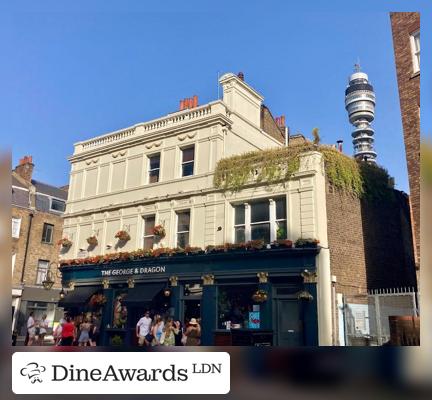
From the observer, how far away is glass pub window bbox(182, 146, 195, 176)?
38.1ft

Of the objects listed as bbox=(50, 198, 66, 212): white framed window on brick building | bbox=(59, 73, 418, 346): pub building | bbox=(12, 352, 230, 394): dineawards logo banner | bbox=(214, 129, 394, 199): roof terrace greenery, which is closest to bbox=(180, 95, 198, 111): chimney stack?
bbox=(59, 73, 418, 346): pub building

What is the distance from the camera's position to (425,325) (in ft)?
19.1

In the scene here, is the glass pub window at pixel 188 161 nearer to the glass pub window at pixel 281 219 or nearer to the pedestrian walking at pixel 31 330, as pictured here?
the glass pub window at pixel 281 219

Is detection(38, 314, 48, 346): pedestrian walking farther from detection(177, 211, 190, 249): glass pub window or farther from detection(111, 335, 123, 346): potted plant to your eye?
detection(177, 211, 190, 249): glass pub window

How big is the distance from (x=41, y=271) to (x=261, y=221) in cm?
535

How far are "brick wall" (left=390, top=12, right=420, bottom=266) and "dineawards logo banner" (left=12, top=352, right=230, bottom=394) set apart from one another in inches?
199

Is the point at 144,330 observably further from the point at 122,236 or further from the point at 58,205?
the point at 58,205

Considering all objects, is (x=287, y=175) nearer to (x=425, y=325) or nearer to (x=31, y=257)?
(x=425, y=325)

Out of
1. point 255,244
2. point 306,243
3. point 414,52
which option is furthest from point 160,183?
point 414,52

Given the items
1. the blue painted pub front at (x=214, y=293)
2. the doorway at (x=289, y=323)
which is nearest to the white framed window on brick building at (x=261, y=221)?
the blue painted pub front at (x=214, y=293)

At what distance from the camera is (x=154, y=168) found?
1191 centimetres

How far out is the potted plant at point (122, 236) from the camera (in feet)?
36.8

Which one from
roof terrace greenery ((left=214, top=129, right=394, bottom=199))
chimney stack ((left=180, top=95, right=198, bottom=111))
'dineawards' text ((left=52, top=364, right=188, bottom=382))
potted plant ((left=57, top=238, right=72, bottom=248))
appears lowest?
'dineawards' text ((left=52, top=364, right=188, bottom=382))

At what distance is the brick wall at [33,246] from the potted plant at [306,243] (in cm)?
576
